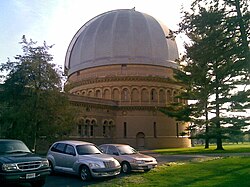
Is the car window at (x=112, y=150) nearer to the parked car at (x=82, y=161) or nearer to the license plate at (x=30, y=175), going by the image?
the parked car at (x=82, y=161)

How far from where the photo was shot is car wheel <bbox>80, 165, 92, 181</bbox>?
1261 centimetres

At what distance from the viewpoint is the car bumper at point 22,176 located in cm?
992

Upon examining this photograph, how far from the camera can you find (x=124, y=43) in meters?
51.1

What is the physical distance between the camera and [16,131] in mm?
20312

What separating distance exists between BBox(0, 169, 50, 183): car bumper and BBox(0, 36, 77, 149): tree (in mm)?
9549

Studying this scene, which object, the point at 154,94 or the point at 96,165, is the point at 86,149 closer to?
the point at 96,165

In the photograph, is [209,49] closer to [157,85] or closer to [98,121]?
[98,121]

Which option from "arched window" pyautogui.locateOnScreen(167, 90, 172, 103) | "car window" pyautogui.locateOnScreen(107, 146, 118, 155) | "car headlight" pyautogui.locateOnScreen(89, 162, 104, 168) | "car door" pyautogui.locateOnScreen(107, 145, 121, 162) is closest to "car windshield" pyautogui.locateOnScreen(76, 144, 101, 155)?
"car headlight" pyautogui.locateOnScreen(89, 162, 104, 168)

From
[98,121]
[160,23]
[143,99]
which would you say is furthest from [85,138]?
[160,23]

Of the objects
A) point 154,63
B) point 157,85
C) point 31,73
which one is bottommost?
point 31,73

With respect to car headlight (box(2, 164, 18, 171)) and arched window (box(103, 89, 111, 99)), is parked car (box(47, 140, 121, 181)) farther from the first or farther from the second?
Result: arched window (box(103, 89, 111, 99))

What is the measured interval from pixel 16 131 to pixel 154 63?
33.1 m

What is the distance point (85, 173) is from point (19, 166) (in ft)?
10.5

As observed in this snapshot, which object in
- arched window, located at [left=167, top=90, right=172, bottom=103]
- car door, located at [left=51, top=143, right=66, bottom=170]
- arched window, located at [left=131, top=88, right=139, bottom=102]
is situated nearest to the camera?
car door, located at [left=51, top=143, right=66, bottom=170]
